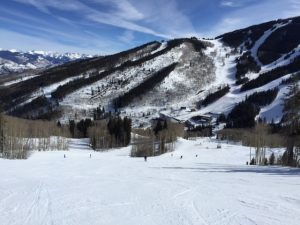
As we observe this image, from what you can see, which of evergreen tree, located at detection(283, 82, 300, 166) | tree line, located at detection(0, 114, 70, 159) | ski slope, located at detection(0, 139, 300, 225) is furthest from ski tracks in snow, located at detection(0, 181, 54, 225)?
tree line, located at detection(0, 114, 70, 159)

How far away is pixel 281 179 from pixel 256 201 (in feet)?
40.1

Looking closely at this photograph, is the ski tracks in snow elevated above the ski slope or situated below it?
below

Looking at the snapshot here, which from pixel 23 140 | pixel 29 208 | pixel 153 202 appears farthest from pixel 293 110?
pixel 23 140

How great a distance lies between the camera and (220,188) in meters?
29.6

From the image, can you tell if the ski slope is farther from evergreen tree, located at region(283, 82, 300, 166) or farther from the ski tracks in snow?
evergreen tree, located at region(283, 82, 300, 166)

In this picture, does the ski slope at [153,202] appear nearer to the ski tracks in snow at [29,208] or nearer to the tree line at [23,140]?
the ski tracks in snow at [29,208]

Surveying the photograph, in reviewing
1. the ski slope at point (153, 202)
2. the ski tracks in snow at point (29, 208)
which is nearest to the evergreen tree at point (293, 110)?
the ski slope at point (153, 202)

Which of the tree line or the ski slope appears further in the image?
the tree line

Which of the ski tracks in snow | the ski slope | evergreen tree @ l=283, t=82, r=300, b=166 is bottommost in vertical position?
the ski tracks in snow

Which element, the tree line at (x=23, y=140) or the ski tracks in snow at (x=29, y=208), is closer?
the ski tracks in snow at (x=29, y=208)

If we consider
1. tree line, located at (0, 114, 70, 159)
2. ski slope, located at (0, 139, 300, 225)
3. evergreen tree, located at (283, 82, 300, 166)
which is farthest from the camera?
tree line, located at (0, 114, 70, 159)

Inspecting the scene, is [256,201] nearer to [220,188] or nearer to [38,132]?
[220,188]

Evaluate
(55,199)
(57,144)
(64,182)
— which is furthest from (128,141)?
(55,199)

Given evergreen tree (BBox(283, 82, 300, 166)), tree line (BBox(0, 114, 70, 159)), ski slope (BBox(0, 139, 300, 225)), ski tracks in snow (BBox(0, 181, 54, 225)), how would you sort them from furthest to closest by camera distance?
tree line (BBox(0, 114, 70, 159))
evergreen tree (BBox(283, 82, 300, 166))
ski tracks in snow (BBox(0, 181, 54, 225))
ski slope (BBox(0, 139, 300, 225))
